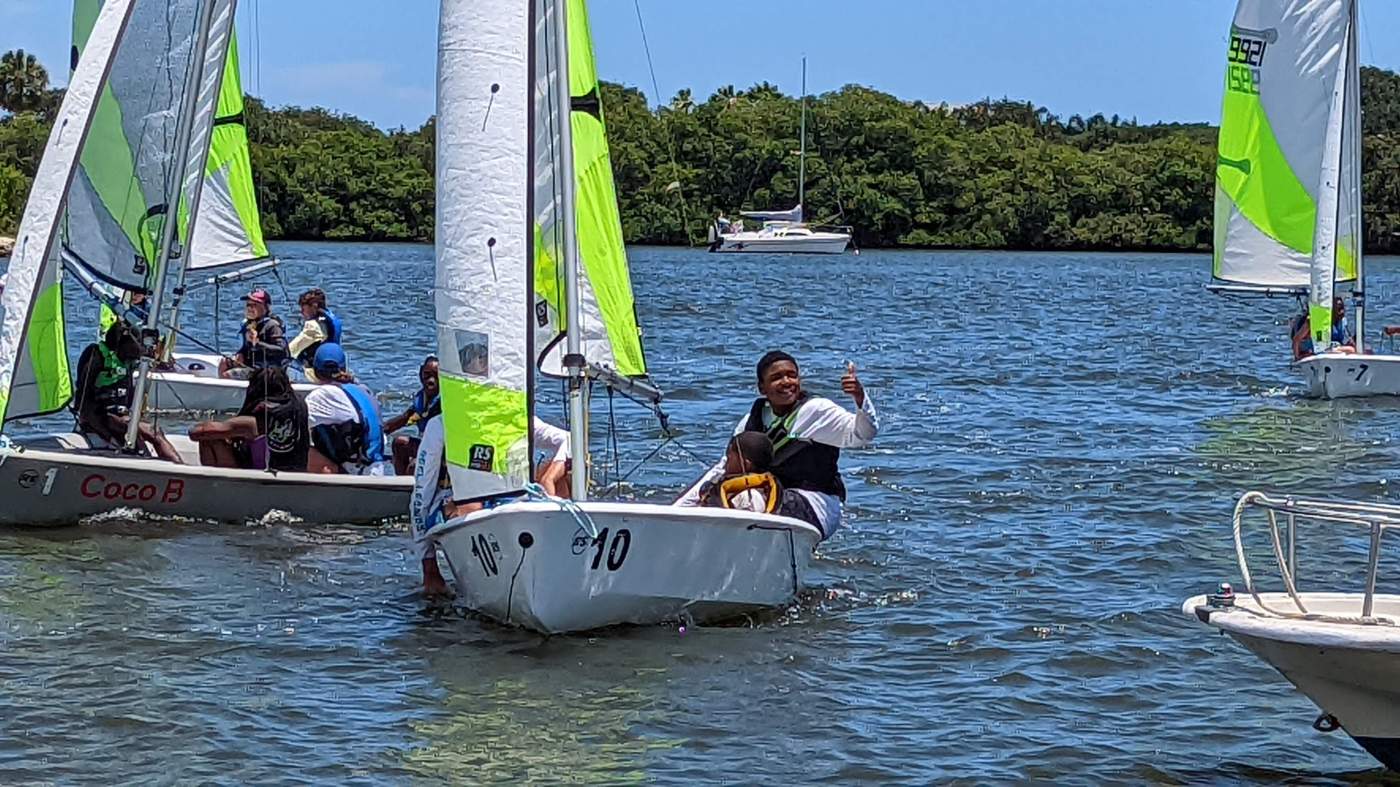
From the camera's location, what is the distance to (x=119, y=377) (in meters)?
14.4

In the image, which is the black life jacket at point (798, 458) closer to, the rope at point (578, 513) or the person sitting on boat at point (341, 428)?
the rope at point (578, 513)

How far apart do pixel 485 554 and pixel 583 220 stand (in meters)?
1.89

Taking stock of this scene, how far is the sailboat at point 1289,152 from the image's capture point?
25469 mm

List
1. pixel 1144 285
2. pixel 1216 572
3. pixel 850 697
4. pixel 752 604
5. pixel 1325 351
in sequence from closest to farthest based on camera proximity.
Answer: pixel 850 697, pixel 752 604, pixel 1216 572, pixel 1325 351, pixel 1144 285

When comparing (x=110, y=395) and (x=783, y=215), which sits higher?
(x=783, y=215)

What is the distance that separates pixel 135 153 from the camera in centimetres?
1475

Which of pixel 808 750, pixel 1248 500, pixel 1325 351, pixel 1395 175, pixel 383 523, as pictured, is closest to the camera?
pixel 1248 500

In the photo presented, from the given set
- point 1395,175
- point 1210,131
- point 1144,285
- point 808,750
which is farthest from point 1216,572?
point 1210,131

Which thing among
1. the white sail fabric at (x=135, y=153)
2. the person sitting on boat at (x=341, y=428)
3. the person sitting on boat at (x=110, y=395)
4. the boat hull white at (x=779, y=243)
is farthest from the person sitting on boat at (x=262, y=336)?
the boat hull white at (x=779, y=243)

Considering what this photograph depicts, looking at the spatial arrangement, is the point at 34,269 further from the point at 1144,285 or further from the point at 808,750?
the point at 1144,285

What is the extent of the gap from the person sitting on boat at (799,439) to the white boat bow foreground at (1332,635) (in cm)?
303

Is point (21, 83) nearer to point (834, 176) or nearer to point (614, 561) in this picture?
point (834, 176)

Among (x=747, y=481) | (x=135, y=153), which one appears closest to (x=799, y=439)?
(x=747, y=481)

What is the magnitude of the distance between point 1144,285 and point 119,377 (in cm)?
5414
